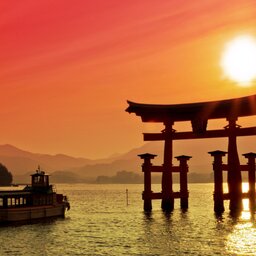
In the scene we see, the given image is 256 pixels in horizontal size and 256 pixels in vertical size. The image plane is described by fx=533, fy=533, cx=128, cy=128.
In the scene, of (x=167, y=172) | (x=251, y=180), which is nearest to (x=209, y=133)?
(x=167, y=172)

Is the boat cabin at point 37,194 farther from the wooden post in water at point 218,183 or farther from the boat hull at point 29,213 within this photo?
the wooden post in water at point 218,183

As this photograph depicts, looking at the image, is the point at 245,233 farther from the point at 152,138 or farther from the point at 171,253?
the point at 152,138

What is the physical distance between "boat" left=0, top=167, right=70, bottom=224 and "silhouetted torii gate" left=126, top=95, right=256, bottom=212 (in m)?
10.5

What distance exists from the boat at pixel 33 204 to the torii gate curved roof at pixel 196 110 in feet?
41.7

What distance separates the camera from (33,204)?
5638 cm

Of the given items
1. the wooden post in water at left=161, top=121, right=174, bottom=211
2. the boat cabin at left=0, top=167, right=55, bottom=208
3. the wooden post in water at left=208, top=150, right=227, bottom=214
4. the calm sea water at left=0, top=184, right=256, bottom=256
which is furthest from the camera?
the wooden post in water at left=161, top=121, right=174, bottom=211

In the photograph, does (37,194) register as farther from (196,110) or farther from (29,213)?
(196,110)

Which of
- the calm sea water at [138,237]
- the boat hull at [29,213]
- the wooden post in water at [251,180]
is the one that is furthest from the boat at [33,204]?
the wooden post in water at [251,180]

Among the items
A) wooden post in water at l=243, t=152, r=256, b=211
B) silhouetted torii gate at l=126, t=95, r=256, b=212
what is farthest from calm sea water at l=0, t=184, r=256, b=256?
silhouetted torii gate at l=126, t=95, r=256, b=212

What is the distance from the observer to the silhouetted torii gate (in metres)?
53.8

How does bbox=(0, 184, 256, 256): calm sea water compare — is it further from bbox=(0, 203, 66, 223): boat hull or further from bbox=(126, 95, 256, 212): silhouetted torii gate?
bbox=(126, 95, 256, 212): silhouetted torii gate

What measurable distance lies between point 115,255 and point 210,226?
17842 millimetres

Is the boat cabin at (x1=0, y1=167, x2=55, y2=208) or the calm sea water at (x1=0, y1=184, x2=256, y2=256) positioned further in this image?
the boat cabin at (x1=0, y1=167, x2=55, y2=208)

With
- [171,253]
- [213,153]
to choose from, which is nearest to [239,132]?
[213,153]
